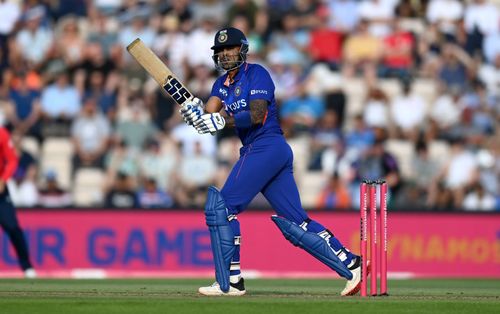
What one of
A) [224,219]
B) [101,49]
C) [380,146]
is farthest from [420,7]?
[224,219]

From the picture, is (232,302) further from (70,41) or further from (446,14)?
(446,14)

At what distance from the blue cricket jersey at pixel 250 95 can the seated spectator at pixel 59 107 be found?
24.3ft

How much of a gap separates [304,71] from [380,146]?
211 cm

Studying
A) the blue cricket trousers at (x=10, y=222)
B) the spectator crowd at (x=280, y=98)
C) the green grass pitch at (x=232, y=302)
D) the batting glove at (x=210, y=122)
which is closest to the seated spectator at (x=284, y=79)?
the spectator crowd at (x=280, y=98)

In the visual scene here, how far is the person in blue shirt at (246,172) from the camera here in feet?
29.0

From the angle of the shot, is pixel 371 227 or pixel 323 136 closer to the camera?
pixel 371 227

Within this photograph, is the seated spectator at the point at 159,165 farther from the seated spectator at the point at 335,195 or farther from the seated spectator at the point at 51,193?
the seated spectator at the point at 335,195

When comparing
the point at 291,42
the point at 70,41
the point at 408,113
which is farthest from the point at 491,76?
the point at 70,41

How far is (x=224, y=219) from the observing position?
29.0 ft

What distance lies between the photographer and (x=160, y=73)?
30.3ft

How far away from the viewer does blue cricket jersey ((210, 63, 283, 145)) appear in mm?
8891

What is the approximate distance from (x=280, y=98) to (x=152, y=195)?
8.18 ft

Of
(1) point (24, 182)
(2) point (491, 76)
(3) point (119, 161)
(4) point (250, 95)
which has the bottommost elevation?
(1) point (24, 182)

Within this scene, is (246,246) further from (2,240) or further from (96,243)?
(2,240)
